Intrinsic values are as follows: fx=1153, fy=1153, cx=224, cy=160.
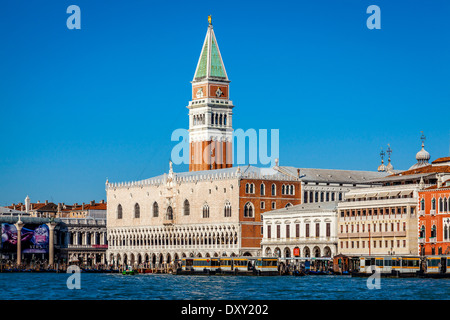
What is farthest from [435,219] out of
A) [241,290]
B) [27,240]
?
[27,240]

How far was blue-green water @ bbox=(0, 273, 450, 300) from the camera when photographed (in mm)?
66125

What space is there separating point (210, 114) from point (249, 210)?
2399cm

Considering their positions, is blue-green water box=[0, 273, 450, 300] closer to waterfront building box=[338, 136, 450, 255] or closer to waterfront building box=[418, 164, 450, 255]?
waterfront building box=[418, 164, 450, 255]

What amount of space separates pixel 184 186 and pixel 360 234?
2790cm

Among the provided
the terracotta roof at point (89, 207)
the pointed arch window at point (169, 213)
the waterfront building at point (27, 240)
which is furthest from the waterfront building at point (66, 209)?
the pointed arch window at point (169, 213)

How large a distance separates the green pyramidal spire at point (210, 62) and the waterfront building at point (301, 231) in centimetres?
2869

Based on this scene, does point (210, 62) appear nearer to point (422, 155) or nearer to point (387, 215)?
point (422, 155)

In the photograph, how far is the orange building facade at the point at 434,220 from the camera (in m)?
92.4

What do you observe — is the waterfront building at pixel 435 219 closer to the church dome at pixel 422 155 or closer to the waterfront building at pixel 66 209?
the church dome at pixel 422 155

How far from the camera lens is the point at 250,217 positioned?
116750 mm

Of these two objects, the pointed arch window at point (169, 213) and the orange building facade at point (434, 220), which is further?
the pointed arch window at point (169, 213)

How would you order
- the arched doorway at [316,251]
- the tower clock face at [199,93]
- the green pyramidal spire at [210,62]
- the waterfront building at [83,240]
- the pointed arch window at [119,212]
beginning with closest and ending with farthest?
the arched doorway at [316,251] < the green pyramidal spire at [210,62] < the pointed arch window at [119,212] < the tower clock face at [199,93] < the waterfront building at [83,240]

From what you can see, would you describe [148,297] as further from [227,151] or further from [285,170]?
[227,151]
